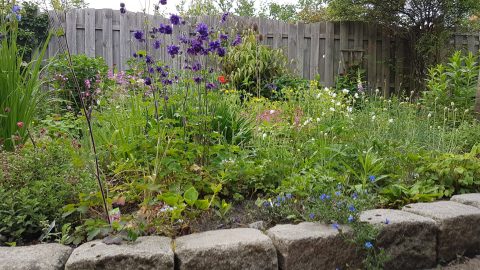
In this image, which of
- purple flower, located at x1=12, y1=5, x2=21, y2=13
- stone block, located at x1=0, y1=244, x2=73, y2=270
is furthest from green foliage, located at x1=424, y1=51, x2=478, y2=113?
stone block, located at x1=0, y1=244, x2=73, y2=270

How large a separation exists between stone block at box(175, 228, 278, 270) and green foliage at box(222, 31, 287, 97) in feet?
16.4

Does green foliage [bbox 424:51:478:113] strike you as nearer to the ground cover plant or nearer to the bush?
the ground cover plant

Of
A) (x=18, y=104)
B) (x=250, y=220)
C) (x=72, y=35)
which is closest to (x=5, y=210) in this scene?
(x=18, y=104)

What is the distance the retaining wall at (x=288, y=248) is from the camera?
1.61 metres

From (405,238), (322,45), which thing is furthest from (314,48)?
(405,238)

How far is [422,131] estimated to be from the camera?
3854 mm

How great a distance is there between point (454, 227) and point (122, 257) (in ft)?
5.32

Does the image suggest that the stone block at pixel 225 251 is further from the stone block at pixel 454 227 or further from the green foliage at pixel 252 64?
the green foliage at pixel 252 64

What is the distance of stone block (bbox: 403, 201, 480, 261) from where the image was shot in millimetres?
2146

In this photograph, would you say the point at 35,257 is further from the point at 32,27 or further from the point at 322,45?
the point at 322,45

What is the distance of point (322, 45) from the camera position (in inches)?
329

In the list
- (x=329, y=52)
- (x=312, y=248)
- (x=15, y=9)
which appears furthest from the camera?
(x=329, y=52)

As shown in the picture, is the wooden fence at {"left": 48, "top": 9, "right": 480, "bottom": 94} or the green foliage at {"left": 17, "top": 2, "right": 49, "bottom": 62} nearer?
the green foliage at {"left": 17, "top": 2, "right": 49, "bottom": 62}

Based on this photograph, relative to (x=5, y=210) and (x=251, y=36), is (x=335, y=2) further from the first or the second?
(x=5, y=210)
